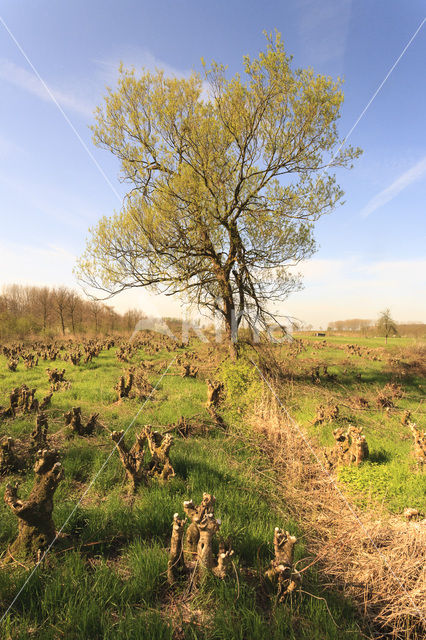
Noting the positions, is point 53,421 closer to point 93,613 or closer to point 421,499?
point 93,613

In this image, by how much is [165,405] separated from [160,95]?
1143 centimetres

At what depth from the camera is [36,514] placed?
279 centimetres

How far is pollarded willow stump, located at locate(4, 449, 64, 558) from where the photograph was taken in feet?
9.00

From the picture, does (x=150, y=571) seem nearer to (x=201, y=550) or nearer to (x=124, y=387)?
(x=201, y=550)

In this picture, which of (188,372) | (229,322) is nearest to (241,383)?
(229,322)

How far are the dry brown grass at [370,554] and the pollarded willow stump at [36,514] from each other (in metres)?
2.69

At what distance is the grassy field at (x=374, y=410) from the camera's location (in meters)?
4.76

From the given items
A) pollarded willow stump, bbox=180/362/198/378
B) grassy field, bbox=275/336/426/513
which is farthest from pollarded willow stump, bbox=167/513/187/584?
pollarded willow stump, bbox=180/362/198/378

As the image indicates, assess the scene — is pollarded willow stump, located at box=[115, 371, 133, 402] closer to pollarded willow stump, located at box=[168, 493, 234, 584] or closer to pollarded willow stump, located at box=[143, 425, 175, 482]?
pollarded willow stump, located at box=[143, 425, 175, 482]

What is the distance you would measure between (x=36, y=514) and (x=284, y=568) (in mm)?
2309

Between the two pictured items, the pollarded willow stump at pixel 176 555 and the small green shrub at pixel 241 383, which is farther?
the small green shrub at pixel 241 383

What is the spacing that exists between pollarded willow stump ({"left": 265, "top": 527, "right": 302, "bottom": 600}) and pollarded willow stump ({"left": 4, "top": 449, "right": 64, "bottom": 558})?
82.7 inches

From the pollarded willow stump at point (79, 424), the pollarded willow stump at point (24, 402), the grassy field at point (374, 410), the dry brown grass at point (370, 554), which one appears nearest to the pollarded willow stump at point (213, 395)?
the grassy field at point (374, 410)

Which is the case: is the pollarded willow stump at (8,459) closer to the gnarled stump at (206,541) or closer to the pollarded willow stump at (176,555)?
the pollarded willow stump at (176,555)
